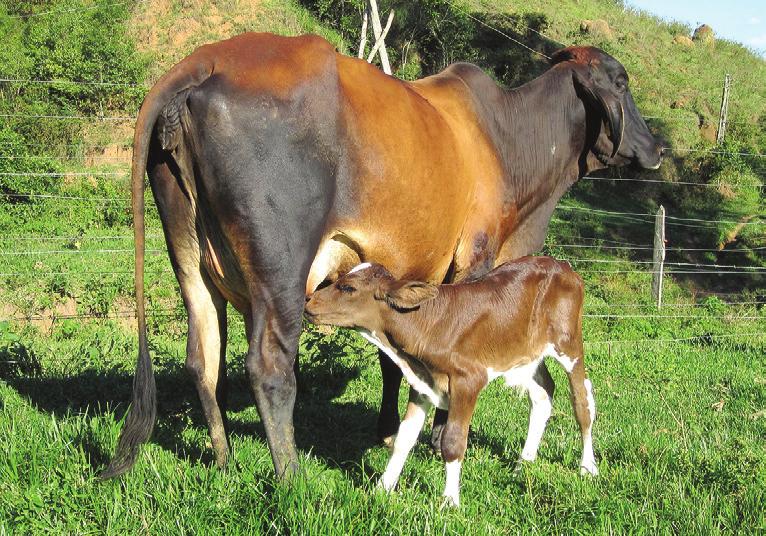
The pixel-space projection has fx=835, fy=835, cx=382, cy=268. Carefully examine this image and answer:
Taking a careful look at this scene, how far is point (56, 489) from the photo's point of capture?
4355mm

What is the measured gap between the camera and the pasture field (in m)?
4.15

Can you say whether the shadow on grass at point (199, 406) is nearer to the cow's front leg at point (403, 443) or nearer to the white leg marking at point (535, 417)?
the cow's front leg at point (403, 443)

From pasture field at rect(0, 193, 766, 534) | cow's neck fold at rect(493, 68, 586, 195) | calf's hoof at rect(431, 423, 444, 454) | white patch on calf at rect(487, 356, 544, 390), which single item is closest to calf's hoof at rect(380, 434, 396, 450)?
pasture field at rect(0, 193, 766, 534)

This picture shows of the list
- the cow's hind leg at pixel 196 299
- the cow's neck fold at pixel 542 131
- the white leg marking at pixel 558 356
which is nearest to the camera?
the cow's hind leg at pixel 196 299

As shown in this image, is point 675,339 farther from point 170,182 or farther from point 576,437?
point 170,182

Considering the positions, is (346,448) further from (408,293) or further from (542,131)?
(542,131)

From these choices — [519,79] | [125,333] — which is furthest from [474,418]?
[519,79]

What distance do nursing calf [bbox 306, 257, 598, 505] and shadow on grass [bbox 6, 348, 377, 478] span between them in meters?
0.87

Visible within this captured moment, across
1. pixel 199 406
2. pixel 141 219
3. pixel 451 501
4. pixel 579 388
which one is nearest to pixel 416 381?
pixel 451 501

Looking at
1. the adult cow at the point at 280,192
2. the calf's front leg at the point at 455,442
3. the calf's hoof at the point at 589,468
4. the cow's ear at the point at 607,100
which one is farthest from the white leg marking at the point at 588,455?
the cow's ear at the point at 607,100

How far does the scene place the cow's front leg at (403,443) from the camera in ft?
15.7

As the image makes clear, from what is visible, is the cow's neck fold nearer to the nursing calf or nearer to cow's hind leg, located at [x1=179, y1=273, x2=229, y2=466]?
the nursing calf

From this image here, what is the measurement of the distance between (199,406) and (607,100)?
4097 mm

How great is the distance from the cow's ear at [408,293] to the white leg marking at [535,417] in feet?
3.95
